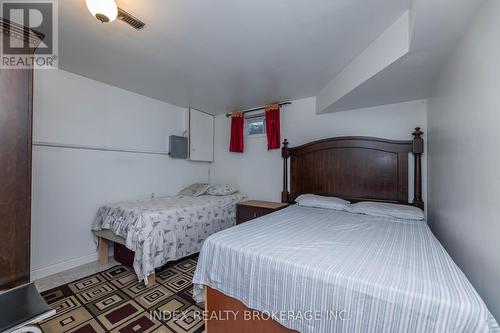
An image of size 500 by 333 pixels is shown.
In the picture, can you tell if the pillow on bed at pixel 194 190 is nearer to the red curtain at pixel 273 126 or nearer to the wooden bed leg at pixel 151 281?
the red curtain at pixel 273 126

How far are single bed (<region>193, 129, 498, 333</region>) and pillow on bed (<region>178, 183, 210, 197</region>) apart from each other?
5.82 ft

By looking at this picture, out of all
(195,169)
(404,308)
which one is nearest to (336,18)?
(404,308)

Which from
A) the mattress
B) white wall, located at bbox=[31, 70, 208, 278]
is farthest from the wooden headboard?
white wall, located at bbox=[31, 70, 208, 278]

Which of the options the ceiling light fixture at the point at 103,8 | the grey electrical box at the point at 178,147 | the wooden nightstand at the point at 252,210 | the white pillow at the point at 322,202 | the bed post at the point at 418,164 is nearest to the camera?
the ceiling light fixture at the point at 103,8

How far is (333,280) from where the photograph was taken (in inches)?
39.0

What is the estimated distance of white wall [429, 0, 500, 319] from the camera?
1018 mm

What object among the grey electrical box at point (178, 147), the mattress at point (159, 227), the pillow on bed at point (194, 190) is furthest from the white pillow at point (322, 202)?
the grey electrical box at point (178, 147)

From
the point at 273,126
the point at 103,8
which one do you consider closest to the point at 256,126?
the point at 273,126

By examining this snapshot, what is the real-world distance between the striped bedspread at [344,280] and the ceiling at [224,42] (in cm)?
156

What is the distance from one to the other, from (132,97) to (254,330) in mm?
3166

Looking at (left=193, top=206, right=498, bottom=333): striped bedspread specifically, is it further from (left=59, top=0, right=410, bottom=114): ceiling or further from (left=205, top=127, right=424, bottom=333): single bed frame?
(left=59, top=0, right=410, bottom=114): ceiling

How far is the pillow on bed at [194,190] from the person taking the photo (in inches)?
137

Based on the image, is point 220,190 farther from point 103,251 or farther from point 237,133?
point 103,251

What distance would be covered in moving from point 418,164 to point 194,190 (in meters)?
3.13
